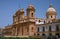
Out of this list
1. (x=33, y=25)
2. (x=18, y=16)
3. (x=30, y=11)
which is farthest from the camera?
(x=18, y=16)

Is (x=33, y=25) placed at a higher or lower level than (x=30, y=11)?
lower

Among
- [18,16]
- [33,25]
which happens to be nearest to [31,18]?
[33,25]

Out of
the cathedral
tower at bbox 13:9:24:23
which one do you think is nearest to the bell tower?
the cathedral

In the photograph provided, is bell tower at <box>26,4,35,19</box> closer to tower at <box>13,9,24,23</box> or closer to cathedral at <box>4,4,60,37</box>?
cathedral at <box>4,4,60,37</box>

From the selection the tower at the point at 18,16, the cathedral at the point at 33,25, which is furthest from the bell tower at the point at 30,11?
the tower at the point at 18,16

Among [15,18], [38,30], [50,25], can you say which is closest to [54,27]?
[50,25]

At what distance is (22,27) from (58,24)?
12947 millimetres

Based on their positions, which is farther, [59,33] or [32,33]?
[32,33]

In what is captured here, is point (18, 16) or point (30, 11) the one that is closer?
point (30, 11)

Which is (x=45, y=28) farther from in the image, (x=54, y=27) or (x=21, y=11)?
(x=21, y=11)

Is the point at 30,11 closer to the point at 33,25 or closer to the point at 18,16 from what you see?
the point at 33,25

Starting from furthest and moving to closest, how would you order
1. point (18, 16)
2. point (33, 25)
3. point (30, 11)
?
1. point (18, 16)
2. point (30, 11)
3. point (33, 25)

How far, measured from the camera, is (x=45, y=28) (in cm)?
4550

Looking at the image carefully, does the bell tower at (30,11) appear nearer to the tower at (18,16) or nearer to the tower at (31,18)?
the tower at (31,18)
